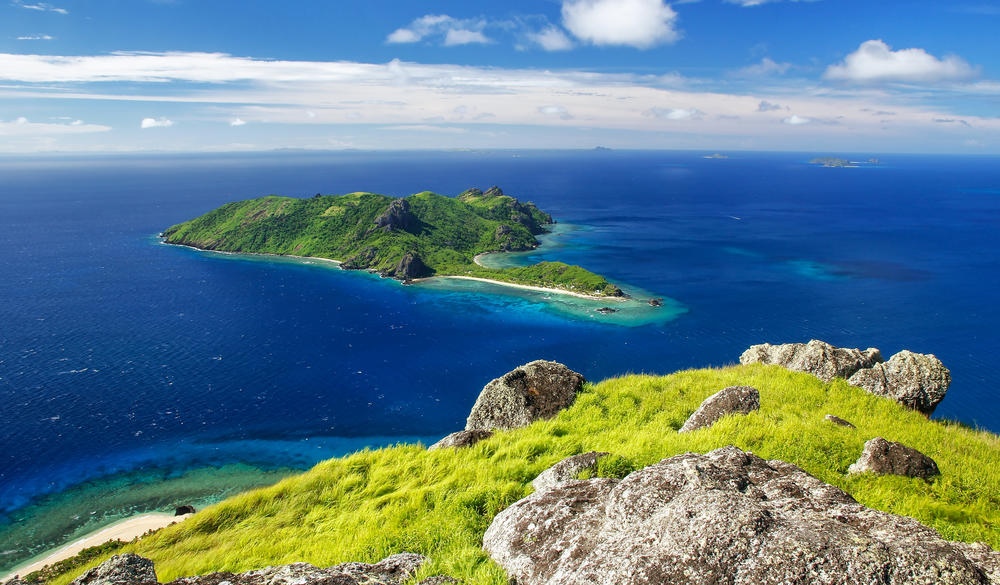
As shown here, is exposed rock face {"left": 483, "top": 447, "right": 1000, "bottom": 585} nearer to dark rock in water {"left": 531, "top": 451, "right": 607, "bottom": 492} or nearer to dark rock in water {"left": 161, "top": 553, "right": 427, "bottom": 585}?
dark rock in water {"left": 161, "top": 553, "right": 427, "bottom": 585}

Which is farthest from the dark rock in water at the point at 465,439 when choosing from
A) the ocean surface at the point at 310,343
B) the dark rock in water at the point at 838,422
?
the ocean surface at the point at 310,343

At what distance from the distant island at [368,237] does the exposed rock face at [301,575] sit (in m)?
128

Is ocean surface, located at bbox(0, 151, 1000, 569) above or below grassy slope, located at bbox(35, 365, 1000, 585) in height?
below

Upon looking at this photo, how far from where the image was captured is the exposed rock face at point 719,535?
651 centimetres

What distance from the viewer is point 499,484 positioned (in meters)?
13.5

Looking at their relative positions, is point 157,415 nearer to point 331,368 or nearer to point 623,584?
point 331,368

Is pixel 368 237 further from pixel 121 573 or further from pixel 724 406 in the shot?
pixel 121 573

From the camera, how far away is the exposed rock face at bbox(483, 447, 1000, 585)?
6.51 m

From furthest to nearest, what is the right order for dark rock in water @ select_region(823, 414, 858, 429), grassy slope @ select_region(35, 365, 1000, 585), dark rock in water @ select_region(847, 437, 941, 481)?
dark rock in water @ select_region(823, 414, 858, 429), dark rock in water @ select_region(847, 437, 941, 481), grassy slope @ select_region(35, 365, 1000, 585)

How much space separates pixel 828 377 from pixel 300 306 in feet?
361

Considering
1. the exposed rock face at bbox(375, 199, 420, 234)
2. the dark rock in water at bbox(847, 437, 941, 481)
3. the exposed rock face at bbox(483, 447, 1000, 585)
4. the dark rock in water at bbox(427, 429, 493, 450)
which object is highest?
the exposed rock face at bbox(375, 199, 420, 234)

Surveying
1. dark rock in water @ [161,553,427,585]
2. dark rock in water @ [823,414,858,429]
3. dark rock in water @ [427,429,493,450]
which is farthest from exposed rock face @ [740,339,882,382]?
dark rock in water @ [161,553,427,585]

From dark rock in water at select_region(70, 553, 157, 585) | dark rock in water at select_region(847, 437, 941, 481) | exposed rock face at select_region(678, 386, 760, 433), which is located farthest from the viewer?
exposed rock face at select_region(678, 386, 760, 433)

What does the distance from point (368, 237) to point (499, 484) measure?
544ft
